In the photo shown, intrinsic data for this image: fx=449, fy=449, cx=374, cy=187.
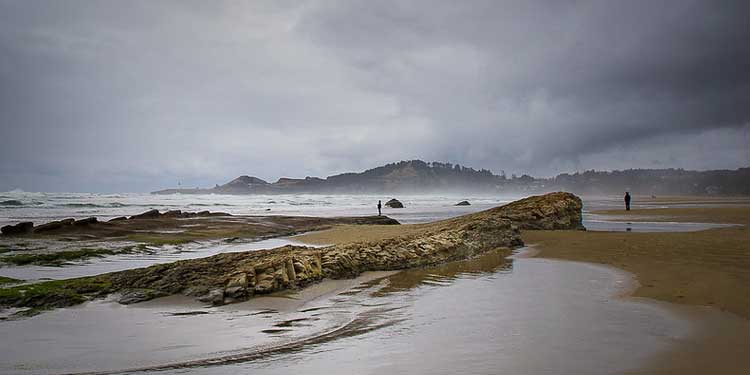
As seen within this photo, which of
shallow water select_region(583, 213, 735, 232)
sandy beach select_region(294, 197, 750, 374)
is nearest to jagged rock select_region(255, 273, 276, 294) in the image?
sandy beach select_region(294, 197, 750, 374)

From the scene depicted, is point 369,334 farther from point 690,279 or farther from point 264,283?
point 690,279

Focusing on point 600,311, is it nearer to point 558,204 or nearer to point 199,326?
point 199,326

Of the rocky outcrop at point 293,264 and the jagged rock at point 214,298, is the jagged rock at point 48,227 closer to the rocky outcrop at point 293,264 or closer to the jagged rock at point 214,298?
the rocky outcrop at point 293,264

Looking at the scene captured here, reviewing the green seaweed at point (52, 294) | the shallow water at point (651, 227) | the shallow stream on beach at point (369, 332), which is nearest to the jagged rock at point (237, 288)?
the shallow stream on beach at point (369, 332)

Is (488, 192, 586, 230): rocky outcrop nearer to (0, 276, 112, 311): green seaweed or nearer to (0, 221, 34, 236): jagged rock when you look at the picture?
(0, 276, 112, 311): green seaweed

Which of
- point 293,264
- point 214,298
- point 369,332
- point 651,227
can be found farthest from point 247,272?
point 651,227

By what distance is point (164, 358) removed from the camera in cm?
431

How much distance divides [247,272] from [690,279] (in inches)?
295

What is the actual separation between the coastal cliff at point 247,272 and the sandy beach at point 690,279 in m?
3.64

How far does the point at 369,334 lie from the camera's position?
5.02m

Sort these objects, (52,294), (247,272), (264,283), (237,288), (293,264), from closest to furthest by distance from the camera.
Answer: (52,294), (237,288), (264,283), (247,272), (293,264)

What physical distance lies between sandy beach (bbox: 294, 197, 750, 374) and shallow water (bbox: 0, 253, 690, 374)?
0.29 metres

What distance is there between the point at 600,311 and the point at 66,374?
5904 millimetres

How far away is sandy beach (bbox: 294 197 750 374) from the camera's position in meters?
4.02
